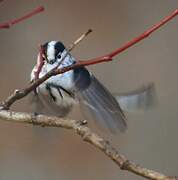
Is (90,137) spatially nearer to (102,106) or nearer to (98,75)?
(102,106)

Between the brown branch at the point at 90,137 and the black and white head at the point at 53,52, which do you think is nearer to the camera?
the brown branch at the point at 90,137

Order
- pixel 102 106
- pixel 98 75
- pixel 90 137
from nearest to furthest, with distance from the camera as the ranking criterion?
pixel 90 137 < pixel 102 106 < pixel 98 75

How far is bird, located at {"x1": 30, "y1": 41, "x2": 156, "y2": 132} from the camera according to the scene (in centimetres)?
60

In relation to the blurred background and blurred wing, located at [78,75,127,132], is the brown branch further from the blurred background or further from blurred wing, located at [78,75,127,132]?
the blurred background

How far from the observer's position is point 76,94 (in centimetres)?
64

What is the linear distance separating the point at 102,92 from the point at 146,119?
29.5 inches

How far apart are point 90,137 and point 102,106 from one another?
6.1 inches

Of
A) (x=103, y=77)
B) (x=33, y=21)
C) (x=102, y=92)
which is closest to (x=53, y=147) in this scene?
(x=103, y=77)

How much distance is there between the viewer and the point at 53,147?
4.74ft

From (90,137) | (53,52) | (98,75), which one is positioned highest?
(98,75)

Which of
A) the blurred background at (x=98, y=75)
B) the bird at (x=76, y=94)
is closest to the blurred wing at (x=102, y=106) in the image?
the bird at (x=76, y=94)

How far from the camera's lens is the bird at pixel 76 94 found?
60cm

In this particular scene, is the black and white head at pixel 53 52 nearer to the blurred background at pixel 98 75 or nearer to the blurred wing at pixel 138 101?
the blurred wing at pixel 138 101

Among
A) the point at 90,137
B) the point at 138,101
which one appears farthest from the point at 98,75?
the point at 90,137
